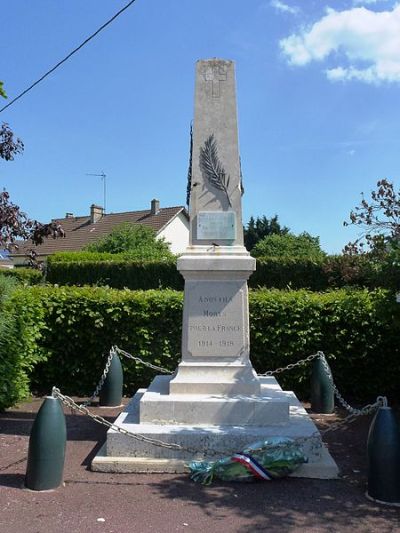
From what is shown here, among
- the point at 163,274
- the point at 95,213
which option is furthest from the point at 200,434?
the point at 95,213

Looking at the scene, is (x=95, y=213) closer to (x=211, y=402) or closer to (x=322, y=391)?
(x=322, y=391)

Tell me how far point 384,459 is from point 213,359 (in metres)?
2.18

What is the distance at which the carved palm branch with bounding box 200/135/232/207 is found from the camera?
6.14 m

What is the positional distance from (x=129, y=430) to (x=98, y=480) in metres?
0.60

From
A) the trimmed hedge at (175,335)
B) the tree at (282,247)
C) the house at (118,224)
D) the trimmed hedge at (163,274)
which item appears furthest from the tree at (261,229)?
the trimmed hedge at (175,335)

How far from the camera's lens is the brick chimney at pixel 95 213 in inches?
1822

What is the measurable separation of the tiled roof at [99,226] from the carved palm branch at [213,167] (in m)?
31.6

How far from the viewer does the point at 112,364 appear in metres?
7.64

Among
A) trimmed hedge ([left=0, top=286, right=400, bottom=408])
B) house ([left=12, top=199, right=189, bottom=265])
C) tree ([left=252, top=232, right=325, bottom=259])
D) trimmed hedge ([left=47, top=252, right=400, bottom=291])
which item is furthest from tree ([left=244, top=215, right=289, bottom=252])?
trimmed hedge ([left=0, top=286, right=400, bottom=408])

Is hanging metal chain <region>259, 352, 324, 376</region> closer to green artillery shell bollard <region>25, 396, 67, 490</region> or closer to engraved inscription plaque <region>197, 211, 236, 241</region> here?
engraved inscription plaque <region>197, 211, 236, 241</region>

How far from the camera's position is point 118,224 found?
42031 millimetres

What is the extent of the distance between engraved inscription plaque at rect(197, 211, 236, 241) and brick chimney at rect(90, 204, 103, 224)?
41101 millimetres

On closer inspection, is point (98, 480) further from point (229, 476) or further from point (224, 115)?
point (224, 115)

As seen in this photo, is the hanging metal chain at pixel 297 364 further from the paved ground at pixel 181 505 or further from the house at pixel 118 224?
the house at pixel 118 224
